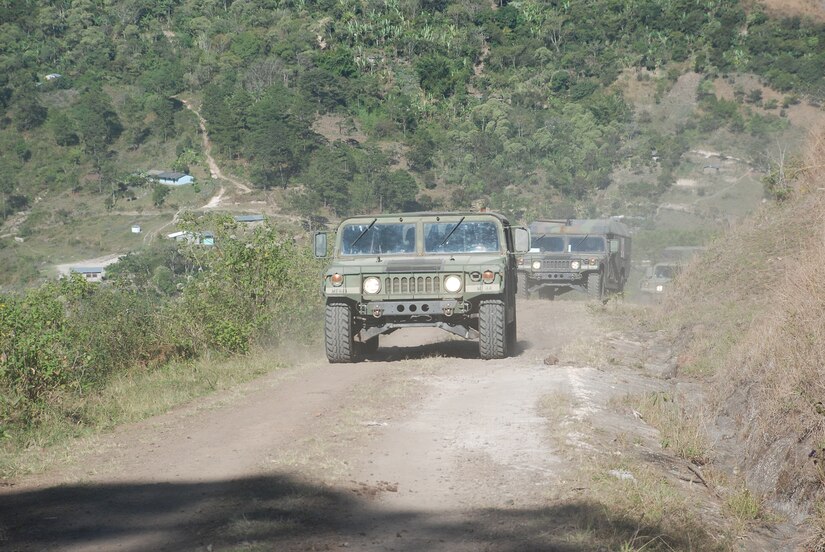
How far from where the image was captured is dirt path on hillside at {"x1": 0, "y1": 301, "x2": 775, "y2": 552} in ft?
17.4

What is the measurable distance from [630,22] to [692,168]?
34086mm

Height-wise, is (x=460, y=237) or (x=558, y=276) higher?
(x=460, y=237)

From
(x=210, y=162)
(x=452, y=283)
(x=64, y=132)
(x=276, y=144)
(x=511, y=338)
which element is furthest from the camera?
(x=64, y=132)

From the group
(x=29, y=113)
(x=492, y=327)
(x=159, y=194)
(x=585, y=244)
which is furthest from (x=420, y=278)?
(x=29, y=113)

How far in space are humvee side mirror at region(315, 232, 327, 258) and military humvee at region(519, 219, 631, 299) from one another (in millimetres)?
12267

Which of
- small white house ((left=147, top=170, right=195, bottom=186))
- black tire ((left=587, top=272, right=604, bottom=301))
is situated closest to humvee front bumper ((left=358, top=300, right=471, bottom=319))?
black tire ((left=587, top=272, right=604, bottom=301))

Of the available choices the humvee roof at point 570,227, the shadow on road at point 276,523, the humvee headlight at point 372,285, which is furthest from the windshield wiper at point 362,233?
the humvee roof at point 570,227

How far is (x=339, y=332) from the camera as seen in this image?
12477mm

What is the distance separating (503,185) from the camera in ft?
251

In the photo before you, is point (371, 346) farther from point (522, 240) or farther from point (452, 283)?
point (522, 240)

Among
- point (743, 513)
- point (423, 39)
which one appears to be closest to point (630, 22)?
point (423, 39)

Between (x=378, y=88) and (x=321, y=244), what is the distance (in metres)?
89.2

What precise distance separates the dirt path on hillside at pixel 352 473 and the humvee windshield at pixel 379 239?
241 cm

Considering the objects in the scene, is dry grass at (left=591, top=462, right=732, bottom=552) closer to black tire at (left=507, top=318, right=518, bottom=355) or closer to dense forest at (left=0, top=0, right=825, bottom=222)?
black tire at (left=507, top=318, right=518, bottom=355)
